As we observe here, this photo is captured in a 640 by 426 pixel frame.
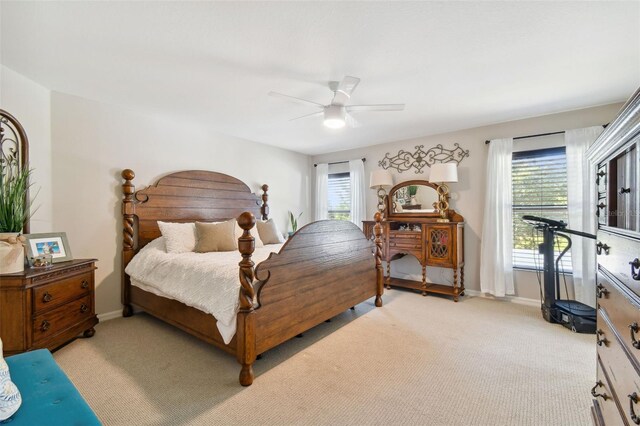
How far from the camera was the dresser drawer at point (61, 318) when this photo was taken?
2.20 meters

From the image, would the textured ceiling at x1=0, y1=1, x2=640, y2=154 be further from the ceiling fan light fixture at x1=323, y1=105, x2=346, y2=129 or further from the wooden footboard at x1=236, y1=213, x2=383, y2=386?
the wooden footboard at x1=236, y1=213, x2=383, y2=386

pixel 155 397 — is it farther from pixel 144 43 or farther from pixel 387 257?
pixel 387 257

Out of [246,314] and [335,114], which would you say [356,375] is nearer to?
[246,314]

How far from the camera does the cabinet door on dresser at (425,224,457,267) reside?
3.86m

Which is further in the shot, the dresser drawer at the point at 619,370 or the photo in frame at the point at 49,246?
the photo in frame at the point at 49,246

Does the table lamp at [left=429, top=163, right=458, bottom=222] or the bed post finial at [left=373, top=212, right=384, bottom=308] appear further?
the table lamp at [left=429, top=163, right=458, bottom=222]

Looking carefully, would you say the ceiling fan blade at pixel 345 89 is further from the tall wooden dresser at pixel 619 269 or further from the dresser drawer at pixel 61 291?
the dresser drawer at pixel 61 291

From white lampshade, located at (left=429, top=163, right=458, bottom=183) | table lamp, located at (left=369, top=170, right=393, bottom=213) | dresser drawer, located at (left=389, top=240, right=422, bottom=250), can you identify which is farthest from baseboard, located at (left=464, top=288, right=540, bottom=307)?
table lamp, located at (left=369, top=170, right=393, bottom=213)

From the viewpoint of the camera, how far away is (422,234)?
4066mm

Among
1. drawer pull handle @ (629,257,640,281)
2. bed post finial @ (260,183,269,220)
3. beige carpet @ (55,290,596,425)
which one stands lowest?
beige carpet @ (55,290,596,425)

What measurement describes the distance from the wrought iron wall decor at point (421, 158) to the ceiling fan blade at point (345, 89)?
238cm

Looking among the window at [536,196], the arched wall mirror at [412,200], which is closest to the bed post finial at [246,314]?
the arched wall mirror at [412,200]

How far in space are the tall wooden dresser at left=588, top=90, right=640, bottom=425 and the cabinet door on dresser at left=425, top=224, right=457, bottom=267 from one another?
8.11 ft

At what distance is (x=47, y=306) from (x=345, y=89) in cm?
301
